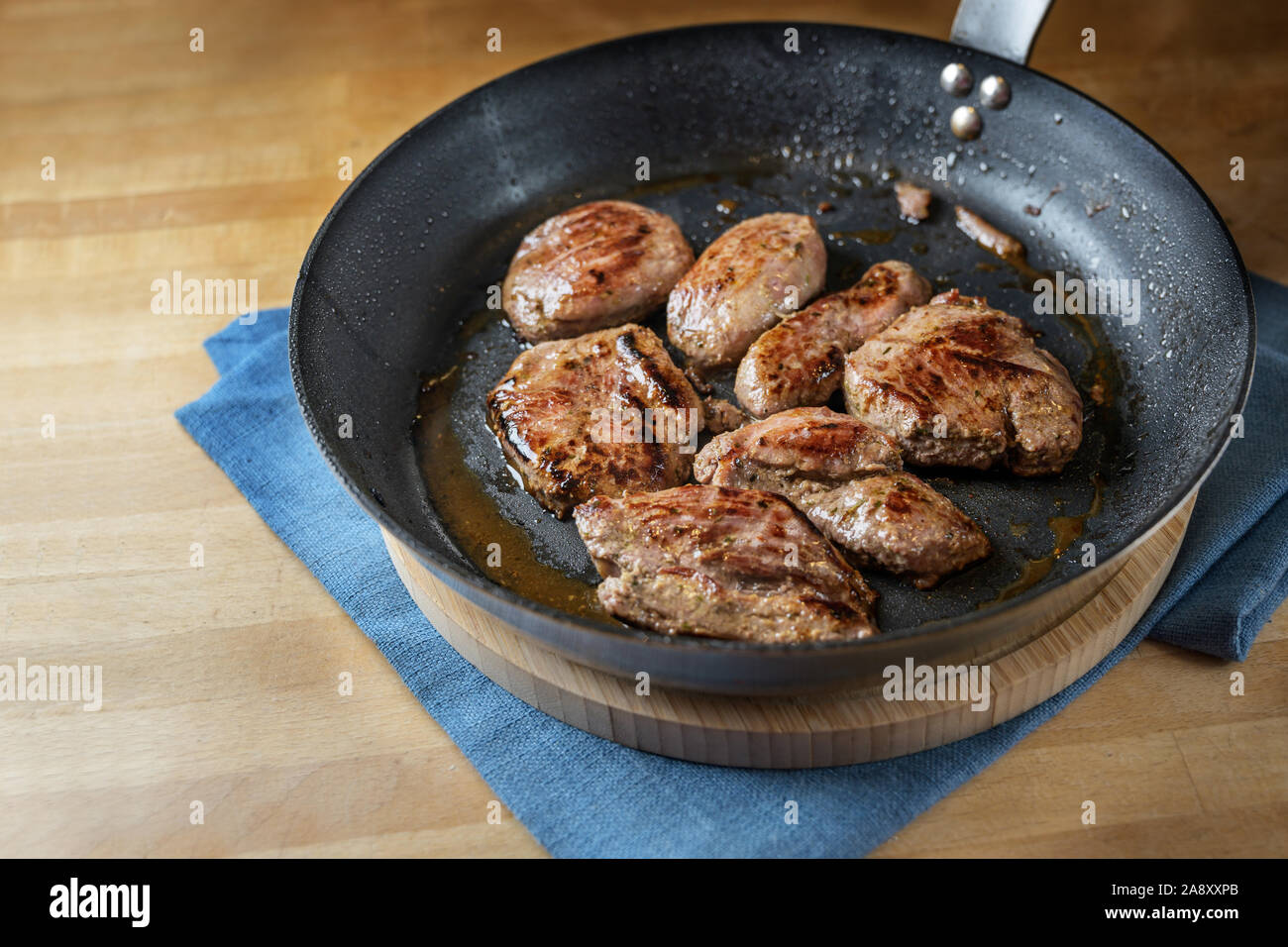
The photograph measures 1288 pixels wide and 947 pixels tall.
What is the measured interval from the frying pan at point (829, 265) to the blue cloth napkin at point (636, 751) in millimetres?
226

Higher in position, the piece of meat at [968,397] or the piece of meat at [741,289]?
the piece of meat at [741,289]

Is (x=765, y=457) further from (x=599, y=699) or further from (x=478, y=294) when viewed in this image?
(x=478, y=294)

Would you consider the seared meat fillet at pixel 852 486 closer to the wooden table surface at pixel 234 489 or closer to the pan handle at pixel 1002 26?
the wooden table surface at pixel 234 489

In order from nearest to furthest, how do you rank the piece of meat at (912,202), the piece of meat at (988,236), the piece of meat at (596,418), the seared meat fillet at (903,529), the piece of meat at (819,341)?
the seared meat fillet at (903,529) < the piece of meat at (596,418) < the piece of meat at (819,341) < the piece of meat at (988,236) < the piece of meat at (912,202)

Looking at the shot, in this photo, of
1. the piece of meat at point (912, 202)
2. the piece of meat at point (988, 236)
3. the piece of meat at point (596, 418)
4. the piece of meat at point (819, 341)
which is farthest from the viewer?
the piece of meat at point (912, 202)

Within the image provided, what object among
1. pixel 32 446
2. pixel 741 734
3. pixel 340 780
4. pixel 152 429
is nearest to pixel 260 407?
pixel 152 429

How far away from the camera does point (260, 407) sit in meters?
3.36

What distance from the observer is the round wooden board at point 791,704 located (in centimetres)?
242

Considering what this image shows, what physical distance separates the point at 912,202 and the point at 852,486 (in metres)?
1.18

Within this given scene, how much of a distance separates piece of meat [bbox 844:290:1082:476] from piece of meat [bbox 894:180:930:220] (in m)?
0.65

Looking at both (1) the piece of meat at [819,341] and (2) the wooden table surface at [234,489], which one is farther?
(1) the piece of meat at [819,341]

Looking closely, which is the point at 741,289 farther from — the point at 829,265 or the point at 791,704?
the point at 791,704

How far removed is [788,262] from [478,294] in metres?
0.86

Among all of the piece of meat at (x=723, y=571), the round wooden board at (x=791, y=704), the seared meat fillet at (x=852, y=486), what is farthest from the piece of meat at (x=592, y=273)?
the round wooden board at (x=791, y=704)
